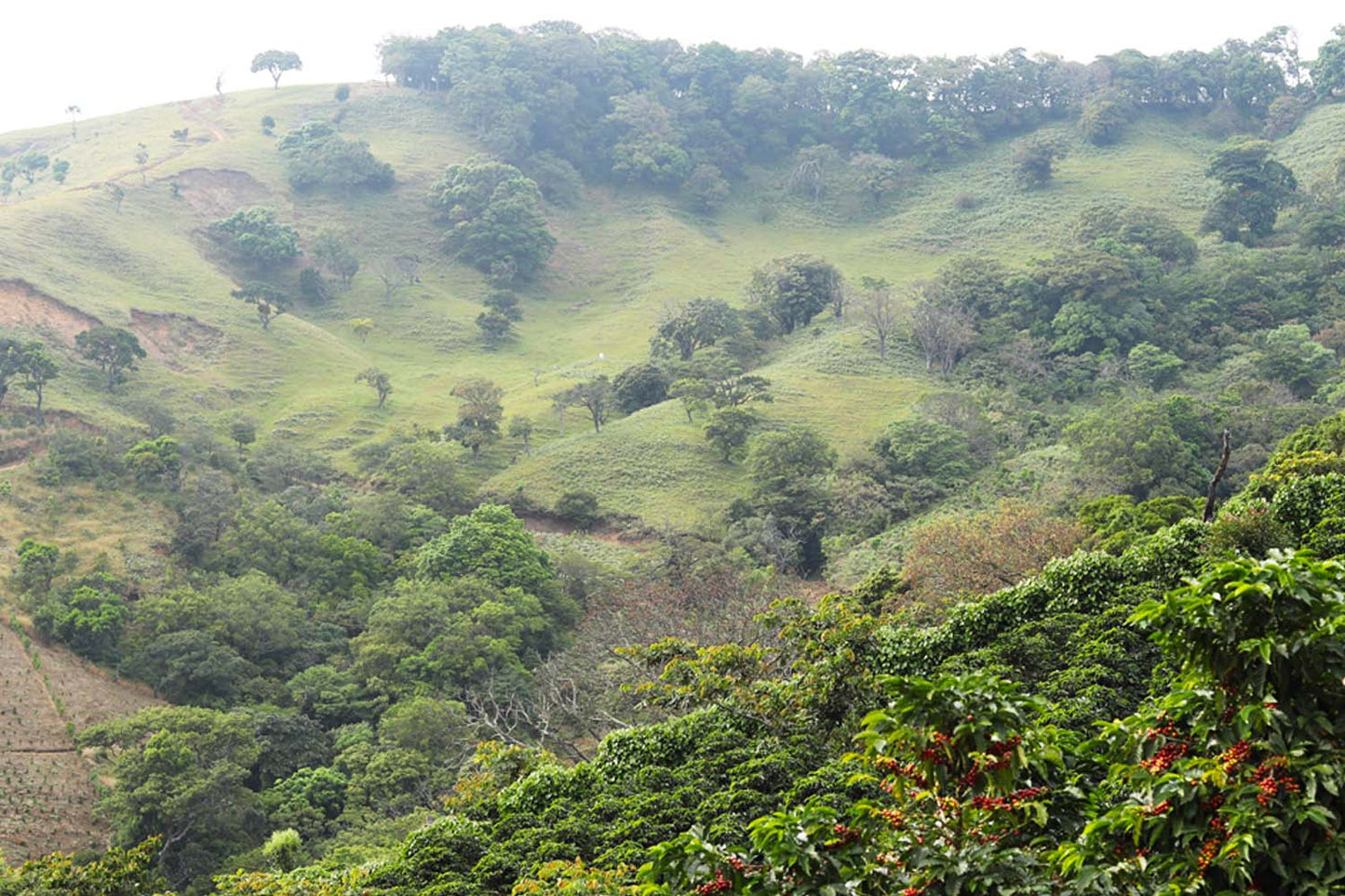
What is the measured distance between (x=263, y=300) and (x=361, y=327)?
5250mm

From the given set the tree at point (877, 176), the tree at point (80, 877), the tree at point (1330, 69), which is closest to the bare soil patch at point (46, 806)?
the tree at point (80, 877)

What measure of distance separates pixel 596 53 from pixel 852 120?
71.4 feet

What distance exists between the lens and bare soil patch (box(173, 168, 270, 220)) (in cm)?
6488

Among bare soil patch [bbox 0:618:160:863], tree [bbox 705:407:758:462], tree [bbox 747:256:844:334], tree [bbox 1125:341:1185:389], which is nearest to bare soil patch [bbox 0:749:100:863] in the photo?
bare soil patch [bbox 0:618:160:863]

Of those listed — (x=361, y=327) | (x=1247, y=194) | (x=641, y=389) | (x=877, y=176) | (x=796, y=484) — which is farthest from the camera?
(x=877, y=176)

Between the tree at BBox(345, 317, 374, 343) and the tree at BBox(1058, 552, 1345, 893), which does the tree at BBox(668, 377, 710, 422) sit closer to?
the tree at BBox(345, 317, 374, 343)

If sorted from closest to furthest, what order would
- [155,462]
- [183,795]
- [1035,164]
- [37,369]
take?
[183,795], [155,462], [37,369], [1035,164]

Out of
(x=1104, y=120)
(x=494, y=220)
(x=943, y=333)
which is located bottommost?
(x=943, y=333)

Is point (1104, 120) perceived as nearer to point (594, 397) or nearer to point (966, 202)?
point (966, 202)

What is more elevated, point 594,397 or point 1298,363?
point 1298,363

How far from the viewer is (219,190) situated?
66875 mm

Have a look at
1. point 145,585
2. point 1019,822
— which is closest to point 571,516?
point 145,585

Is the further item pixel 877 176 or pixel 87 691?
pixel 877 176

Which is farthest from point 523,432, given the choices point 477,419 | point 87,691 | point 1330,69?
point 1330,69
